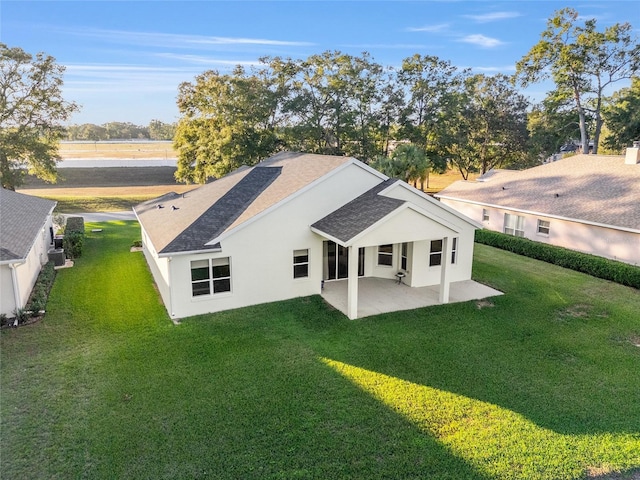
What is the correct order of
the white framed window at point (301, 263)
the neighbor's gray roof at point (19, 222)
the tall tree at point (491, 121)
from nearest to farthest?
the neighbor's gray roof at point (19, 222), the white framed window at point (301, 263), the tall tree at point (491, 121)

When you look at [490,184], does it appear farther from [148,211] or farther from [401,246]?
[148,211]

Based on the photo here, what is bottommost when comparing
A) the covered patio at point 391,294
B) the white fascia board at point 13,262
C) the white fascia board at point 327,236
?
the covered patio at point 391,294

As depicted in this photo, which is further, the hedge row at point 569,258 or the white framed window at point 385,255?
the white framed window at point 385,255

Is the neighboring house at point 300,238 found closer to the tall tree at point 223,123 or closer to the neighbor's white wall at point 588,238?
the neighbor's white wall at point 588,238

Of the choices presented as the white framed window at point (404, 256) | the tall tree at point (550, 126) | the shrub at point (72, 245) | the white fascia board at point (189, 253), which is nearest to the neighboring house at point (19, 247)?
the shrub at point (72, 245)

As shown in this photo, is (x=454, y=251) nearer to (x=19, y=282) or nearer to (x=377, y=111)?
(x=19, y=282)

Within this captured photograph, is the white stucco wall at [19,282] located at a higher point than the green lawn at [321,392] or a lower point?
higher

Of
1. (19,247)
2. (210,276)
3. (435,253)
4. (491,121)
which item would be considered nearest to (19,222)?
(19,247)

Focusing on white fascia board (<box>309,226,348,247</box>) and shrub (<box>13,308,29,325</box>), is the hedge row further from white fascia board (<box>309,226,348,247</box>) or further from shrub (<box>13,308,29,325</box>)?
shrub (<box>13,308,29,325</box>)
